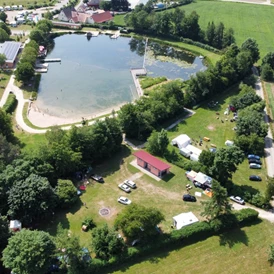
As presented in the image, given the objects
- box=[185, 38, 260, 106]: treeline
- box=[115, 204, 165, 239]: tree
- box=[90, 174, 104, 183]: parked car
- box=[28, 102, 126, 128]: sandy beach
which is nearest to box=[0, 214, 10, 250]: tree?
box=[115, 204, 165, 239]: tree

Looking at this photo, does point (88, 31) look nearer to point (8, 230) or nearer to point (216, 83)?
point (216, 83)

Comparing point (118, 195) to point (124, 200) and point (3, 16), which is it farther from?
point (3, 16)

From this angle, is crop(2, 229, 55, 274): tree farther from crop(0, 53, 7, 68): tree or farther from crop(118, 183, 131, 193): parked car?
crop(0, 53, 7, 68): tree

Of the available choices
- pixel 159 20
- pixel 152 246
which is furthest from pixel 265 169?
pixel 159 20

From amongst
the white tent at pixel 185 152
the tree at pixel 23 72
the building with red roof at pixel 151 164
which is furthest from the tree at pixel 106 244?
the tree at pixel 23 72

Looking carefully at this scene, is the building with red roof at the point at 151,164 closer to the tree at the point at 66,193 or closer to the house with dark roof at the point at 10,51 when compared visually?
the tree at the point at 66,193

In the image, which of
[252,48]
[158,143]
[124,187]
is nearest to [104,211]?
[124,187]
